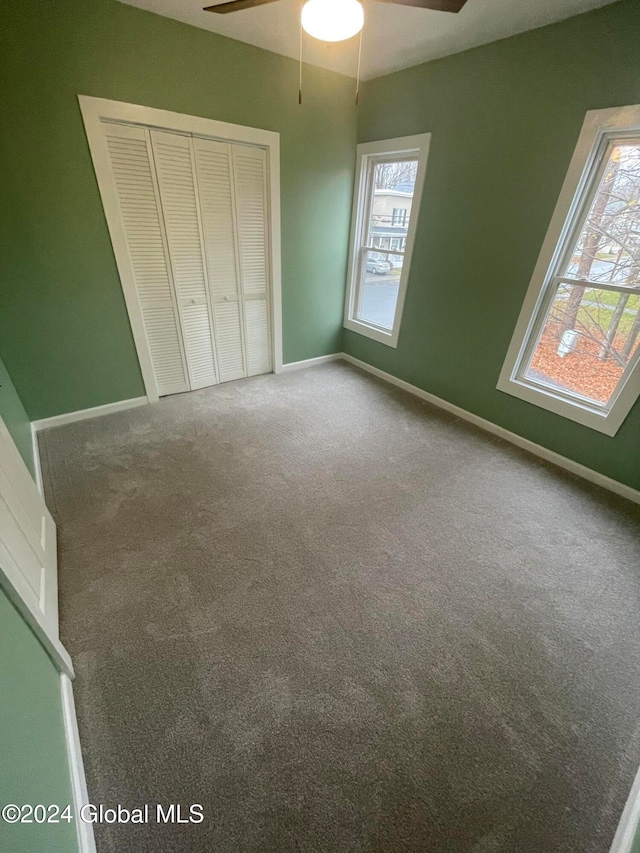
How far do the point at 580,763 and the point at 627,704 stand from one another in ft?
1.06

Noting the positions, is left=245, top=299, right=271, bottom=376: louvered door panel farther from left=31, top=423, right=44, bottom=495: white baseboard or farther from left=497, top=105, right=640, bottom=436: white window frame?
left=497, top=105, right=640, bottom=436: white window frame

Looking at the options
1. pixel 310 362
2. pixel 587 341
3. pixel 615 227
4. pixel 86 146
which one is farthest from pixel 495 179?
pixel 86 146

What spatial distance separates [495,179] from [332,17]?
62.8 inches

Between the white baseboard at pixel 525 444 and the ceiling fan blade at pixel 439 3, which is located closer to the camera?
the ceiling fan blade at pixel 439 3

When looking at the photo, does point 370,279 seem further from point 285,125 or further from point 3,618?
point 3,618

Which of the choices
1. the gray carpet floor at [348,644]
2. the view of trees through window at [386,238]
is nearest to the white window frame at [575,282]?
Answer: the gray carpet floor at [348,644]

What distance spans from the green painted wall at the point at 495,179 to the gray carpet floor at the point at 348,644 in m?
0.65

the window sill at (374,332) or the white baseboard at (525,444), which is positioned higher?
the window sill at (374,332)

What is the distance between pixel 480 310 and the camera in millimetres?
2701

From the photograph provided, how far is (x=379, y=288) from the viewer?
3.58m

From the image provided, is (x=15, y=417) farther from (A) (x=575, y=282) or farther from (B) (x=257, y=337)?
(A) (x=575, y=282)

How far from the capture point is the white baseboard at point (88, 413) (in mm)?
2650

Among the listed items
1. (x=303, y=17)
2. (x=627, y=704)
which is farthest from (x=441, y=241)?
(x=627, y=704)

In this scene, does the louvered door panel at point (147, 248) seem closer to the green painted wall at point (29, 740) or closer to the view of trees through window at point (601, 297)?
the green painted wall at point (29, 740)
